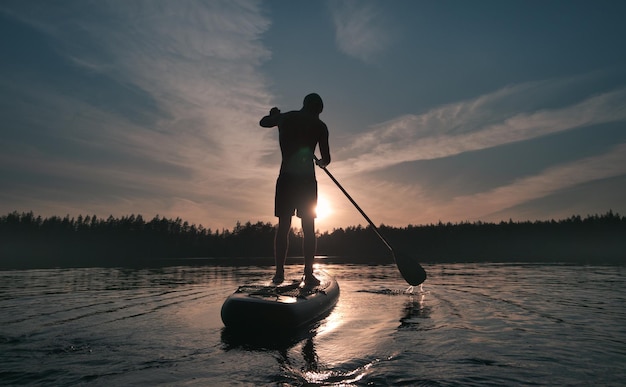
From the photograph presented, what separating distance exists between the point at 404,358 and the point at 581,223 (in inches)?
6663

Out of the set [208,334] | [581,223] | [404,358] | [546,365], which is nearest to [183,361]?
[208,334]

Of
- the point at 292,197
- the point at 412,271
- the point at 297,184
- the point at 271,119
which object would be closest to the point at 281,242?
the point at 292,197

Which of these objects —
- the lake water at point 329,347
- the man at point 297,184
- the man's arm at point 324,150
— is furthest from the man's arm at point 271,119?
the lake water at point 329,347

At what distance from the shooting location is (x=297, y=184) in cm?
679

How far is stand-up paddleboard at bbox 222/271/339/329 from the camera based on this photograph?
4562 millimetres

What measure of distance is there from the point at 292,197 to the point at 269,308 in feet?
8.54

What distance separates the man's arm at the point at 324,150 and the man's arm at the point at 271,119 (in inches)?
39.6

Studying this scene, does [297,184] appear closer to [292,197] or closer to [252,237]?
[292,197]

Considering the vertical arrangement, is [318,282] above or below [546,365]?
above

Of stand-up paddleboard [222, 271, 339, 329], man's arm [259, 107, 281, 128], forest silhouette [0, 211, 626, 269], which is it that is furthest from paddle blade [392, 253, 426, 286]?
forest silhouette [0, 211, 626, 269]

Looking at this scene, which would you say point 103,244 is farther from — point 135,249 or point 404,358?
point 404,358

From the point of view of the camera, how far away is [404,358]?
3461mm

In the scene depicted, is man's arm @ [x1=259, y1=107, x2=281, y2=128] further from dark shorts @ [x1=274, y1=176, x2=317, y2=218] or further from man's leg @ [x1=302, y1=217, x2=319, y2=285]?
man's leg @ [x1=302, y1=217, x2=319, y2=285]

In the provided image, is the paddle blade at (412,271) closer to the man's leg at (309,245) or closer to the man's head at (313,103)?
the man's leg at (309,245)
